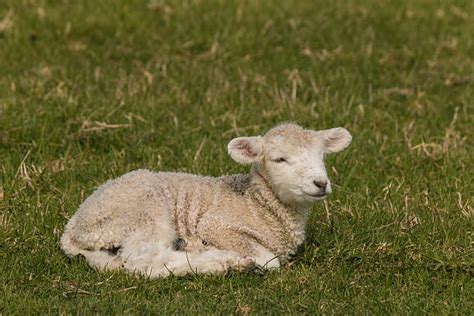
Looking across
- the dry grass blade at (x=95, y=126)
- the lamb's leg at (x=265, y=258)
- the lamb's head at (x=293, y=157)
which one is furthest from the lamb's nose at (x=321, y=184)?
the dry grass blade at (x=95, y=126)

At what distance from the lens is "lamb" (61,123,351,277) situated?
24.4ft

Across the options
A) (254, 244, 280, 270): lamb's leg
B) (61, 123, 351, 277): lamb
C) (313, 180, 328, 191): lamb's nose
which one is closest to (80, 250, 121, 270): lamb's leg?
(61, 123, 351, 277): lamb

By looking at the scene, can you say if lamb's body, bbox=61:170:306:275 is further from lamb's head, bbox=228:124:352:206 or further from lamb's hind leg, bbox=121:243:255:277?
lamb's head, bbox=228:124:352:206

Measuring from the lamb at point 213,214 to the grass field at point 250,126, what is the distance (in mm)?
152

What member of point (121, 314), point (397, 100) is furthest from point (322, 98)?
point (121, 314)

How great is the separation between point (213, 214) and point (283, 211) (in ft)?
1.66

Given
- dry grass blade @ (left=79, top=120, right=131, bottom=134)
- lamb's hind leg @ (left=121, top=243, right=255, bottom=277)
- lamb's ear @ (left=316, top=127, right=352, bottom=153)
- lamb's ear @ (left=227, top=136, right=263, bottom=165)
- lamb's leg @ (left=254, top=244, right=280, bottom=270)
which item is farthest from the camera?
dry grass blade @ (left=79, top=120, right=131, bottom=134)

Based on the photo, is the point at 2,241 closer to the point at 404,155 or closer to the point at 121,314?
the point at 121,314

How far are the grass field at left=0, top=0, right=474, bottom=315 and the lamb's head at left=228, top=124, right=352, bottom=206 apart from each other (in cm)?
55

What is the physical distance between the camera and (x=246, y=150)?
309 inches

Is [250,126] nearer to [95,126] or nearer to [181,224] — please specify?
[95,126]

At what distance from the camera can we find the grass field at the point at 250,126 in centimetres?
725

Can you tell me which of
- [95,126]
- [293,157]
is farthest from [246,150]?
[95,126]

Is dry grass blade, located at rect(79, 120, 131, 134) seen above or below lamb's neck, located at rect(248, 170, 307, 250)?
below
